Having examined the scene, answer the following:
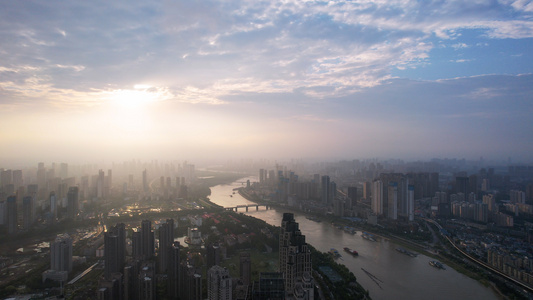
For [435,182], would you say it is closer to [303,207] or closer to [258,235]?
[303,207]

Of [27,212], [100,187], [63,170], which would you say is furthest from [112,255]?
[63,170]

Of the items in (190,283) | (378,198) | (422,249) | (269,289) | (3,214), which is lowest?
(422,249)

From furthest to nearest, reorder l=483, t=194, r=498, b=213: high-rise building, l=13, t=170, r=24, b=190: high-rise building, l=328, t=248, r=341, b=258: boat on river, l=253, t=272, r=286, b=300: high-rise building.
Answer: l=13, t=170, r=24, b=190: high-rise building, l=483, t=194, r=498, b=213: high-rise building, l=328, t=248, r=341, b=258: boat on river, l=253, t=272, r=286, b=300: high-rise building

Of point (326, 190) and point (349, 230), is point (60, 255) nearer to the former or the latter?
point (349, 230)

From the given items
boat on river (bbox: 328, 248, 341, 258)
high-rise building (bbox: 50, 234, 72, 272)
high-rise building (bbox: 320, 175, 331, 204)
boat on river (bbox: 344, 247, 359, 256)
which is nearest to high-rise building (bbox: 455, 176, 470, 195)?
high-rise building (bbox: 320, 175, 331, 204)

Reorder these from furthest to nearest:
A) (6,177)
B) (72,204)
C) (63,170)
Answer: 1. (63,170)
2. (6,177)
3. (72,204)

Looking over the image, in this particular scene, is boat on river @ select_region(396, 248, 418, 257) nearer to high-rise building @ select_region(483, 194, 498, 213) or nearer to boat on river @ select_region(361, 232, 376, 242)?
boat on river @ select_region(361, 232, 376, 242)
